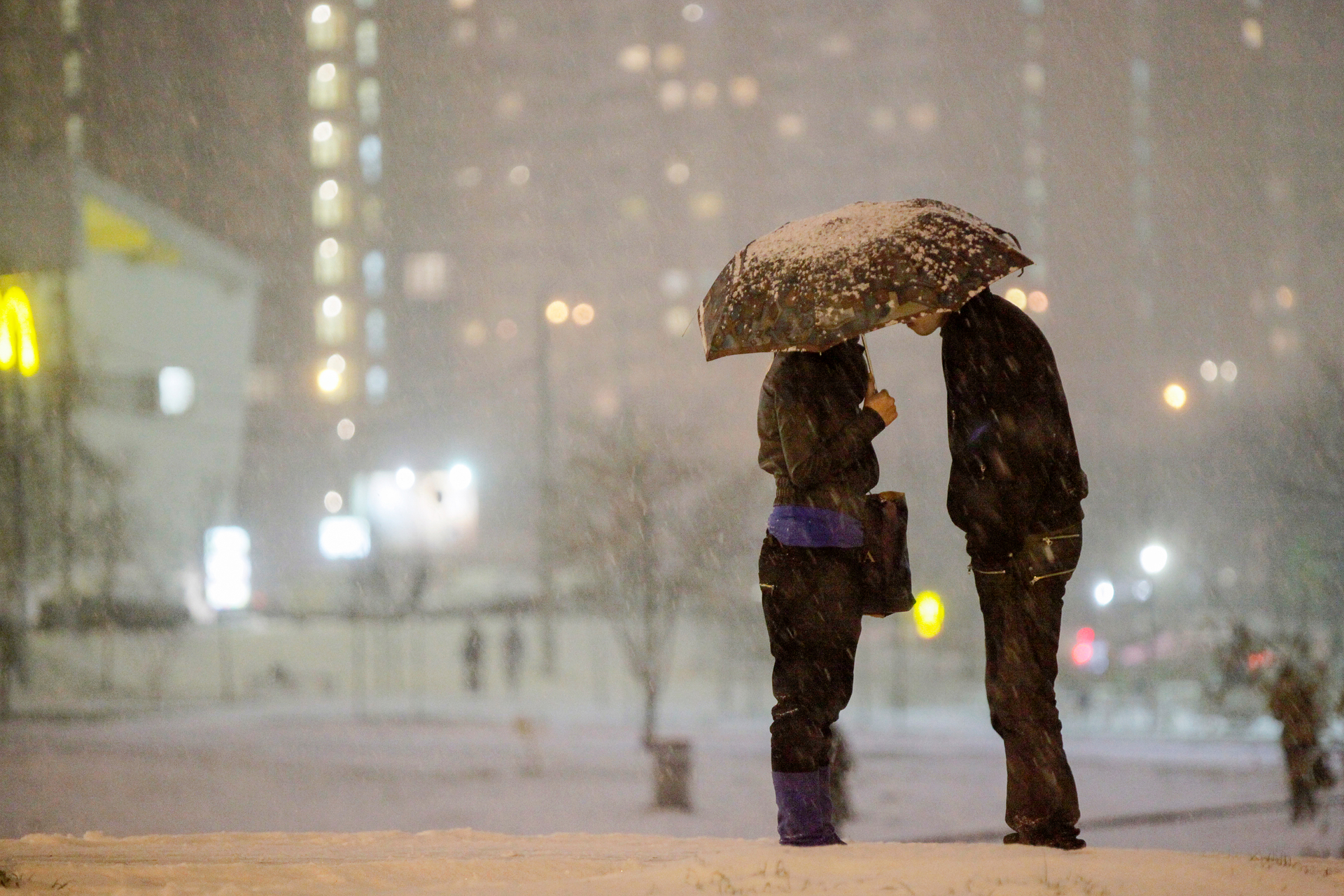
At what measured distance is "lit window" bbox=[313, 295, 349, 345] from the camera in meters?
90.9

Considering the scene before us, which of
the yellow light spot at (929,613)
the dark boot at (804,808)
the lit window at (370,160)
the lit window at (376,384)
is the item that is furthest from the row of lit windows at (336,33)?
the dark boot at (804,808)

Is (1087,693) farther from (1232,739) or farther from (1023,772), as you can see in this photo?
(1023,772)

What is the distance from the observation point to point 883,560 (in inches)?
178

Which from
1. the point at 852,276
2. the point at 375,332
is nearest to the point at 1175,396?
the point at 852,276

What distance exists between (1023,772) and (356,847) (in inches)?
103

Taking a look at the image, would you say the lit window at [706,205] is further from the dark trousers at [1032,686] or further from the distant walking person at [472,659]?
the dark trousers at [1032,686]

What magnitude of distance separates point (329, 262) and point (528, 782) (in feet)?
270

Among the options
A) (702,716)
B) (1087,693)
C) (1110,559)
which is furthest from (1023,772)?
(1110,559)

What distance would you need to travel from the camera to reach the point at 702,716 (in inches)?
1007

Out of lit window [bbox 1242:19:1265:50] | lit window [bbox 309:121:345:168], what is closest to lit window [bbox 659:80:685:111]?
lit window [bbox 309:121:345:168]

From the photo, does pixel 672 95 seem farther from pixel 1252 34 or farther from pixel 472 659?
pixel 472 659

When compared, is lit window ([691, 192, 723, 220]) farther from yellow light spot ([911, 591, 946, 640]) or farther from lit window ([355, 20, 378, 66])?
yellow light spot ([911, 591, 946, 640])

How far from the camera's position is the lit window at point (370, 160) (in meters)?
97.9

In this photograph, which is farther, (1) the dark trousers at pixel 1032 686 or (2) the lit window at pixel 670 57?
(2) the lit window at pixel 670 57
